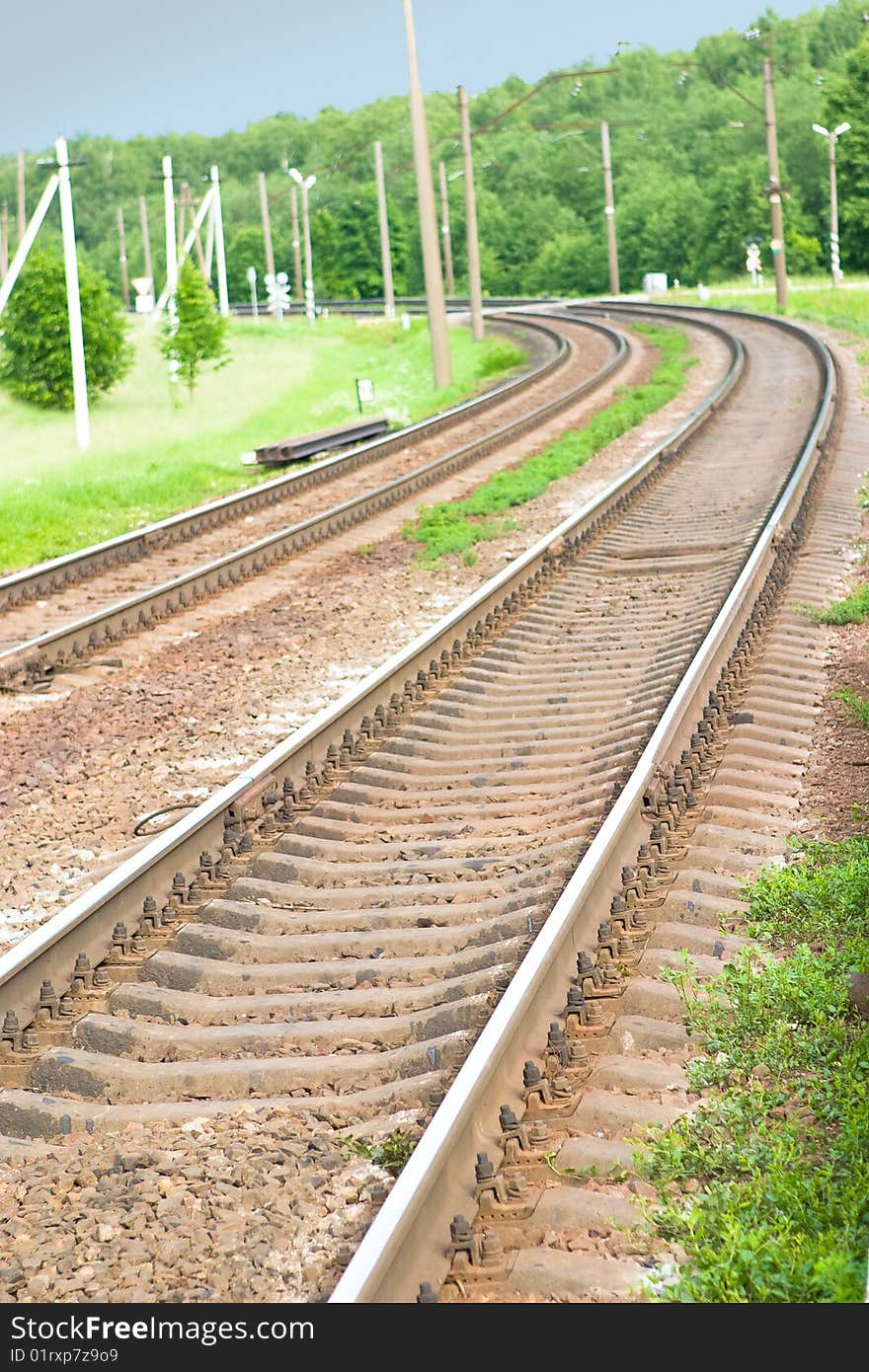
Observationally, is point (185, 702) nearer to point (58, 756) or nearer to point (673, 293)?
point (58, 756)

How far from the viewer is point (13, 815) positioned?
831 cm

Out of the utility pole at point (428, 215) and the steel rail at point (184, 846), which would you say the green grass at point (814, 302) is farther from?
the steel rail at point (184, 846)

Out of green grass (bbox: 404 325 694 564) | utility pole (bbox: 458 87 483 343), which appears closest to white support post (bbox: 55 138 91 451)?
green grass (bbox: 404 325 694 564)

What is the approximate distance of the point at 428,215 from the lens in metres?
33.3

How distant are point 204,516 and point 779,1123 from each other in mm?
14533

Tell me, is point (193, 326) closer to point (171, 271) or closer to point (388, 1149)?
point (171, 271)

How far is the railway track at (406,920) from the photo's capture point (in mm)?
4891

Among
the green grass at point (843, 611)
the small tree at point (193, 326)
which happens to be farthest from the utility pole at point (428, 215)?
the green grass at point (843, 611)

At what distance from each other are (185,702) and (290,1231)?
20.8 feet

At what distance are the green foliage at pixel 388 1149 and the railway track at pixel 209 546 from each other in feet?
23.6

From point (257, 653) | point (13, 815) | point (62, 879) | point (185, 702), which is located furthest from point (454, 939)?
point (257, 653)

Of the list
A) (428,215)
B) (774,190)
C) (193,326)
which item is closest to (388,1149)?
(428,215)

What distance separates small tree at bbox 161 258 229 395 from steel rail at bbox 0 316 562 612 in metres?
7.60

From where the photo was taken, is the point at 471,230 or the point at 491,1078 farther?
the point at 471,230
